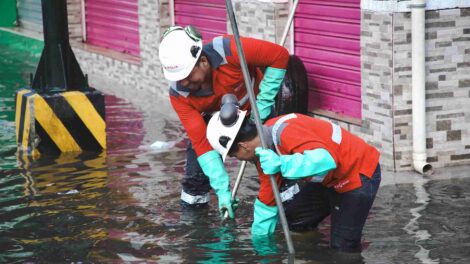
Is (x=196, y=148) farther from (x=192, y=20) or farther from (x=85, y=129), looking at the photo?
(x=192, y=20)

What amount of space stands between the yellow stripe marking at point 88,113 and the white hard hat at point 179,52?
3.65 meters

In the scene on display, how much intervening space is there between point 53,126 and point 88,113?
0.40m

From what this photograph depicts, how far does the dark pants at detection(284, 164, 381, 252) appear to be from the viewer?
6.70m

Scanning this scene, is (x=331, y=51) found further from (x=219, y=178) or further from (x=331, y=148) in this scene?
(x=331, y=148)

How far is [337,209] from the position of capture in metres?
6.86

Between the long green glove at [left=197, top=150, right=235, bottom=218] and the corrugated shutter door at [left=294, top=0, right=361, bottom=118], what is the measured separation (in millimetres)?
2859

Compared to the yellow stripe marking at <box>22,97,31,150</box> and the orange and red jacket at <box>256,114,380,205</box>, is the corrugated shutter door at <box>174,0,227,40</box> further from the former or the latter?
the orange and red jacket at <box>256,114,380,205</box>

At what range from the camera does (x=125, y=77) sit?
16.0m

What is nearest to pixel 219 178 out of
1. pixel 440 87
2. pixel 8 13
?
pixel 440 87

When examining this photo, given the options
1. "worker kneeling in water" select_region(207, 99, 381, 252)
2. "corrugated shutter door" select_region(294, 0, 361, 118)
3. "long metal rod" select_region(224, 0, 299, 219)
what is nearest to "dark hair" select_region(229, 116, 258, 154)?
"worker kneeling in water" select_region(207, 99, 381, 252)

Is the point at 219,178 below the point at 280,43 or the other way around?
below

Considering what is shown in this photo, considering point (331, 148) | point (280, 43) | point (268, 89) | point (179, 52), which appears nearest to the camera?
point (331, 148)

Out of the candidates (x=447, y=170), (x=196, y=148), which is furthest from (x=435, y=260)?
(x=447, y=170)

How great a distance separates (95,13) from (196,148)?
10.1 m
